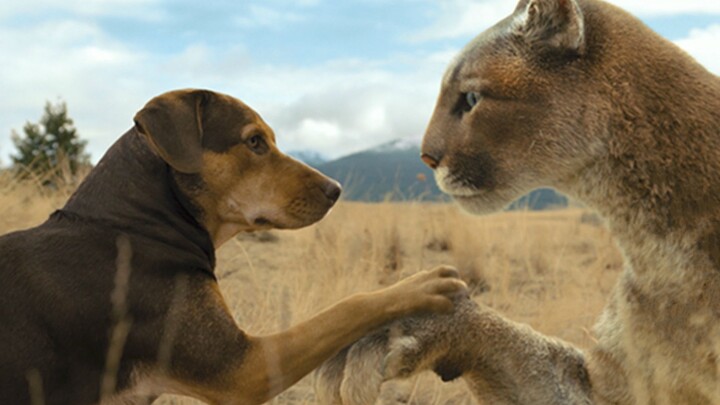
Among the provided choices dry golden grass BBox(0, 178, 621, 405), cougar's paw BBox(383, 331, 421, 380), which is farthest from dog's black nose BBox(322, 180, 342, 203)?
dry golden grass BBox(0, 178, 621, 405)

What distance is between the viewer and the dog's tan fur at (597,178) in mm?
2746

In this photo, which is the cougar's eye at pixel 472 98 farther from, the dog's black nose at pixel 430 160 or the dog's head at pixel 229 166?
the dog's head at pixel 229 166

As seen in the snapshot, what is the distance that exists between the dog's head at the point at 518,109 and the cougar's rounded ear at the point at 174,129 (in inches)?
38.0

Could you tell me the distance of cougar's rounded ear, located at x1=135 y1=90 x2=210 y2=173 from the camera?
3.59 meters

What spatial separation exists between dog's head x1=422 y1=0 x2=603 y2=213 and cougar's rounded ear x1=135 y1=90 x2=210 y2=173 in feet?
3.16

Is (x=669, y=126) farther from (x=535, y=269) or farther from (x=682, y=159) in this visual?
(x=535, y=269)

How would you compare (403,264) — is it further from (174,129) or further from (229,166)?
(174,129)

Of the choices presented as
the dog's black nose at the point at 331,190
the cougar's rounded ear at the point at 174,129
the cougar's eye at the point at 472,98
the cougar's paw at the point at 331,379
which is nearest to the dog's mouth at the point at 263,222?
the dog's black nose at the point at 331,190

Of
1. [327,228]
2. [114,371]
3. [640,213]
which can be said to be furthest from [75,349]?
[327,228]

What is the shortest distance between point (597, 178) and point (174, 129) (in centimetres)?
170

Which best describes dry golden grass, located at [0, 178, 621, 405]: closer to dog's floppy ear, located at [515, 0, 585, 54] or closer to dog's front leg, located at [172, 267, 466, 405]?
dog's front leg, located at [172, 267, 466, 405]

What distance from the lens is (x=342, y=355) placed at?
3.36 metres

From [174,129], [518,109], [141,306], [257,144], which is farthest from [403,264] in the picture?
[518,109]

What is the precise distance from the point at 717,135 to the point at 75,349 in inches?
90.2
